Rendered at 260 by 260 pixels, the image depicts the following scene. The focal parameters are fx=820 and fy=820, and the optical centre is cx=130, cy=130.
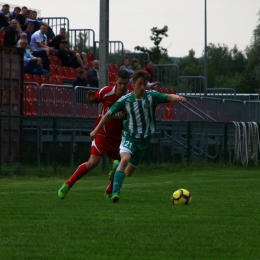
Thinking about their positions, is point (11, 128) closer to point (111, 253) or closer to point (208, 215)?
point (208, 215)

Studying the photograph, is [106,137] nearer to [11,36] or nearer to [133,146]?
[133,146]

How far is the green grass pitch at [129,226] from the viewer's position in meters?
6.72

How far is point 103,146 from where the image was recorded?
12.3 meters

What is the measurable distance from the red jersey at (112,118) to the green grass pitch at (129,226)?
3.26 ft

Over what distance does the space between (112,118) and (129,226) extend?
411 centimetres

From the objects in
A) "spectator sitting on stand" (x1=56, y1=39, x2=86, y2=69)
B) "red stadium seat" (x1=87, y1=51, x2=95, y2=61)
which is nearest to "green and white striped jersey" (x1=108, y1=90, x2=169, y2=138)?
"spectator sitting on stand" (x1=56, y1=39, x2=86, y2=69)

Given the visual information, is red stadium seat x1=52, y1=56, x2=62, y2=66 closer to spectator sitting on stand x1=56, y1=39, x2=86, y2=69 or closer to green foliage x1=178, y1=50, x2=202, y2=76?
spectator sitting on stand x1=56, y1=39, x2=86, y2=69

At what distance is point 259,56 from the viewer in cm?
7875

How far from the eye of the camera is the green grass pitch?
6.72 metres

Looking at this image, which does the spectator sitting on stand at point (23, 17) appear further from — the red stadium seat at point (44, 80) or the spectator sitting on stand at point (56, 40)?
the red stadium seat at point (44, 80)

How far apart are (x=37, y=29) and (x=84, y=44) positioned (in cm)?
449

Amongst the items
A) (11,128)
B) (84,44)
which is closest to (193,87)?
(84,44)

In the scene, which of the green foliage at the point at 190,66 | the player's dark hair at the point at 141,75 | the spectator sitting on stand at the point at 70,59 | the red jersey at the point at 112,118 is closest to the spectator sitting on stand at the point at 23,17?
the spectator sitting on stand at the point at 70,59

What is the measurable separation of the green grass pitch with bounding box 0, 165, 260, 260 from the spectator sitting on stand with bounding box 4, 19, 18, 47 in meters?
8.93
